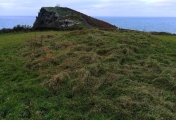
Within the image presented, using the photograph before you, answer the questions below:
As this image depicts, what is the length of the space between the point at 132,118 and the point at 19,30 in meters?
15.6

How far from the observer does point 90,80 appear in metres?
6.65

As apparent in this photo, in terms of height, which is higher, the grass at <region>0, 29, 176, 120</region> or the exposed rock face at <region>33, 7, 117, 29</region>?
the exposed rock face at <region>33, 7, 117, 29</region>

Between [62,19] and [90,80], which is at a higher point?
[62,19]

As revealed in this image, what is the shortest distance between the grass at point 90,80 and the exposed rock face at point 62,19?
1223cm

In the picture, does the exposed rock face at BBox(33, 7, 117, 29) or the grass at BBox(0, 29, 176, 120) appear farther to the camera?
the exposed rock face at BBox(33, 7, 117, 29)

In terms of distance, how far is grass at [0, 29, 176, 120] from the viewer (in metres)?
5.48

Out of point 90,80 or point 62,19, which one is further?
point 62,19

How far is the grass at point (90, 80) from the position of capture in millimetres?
5477

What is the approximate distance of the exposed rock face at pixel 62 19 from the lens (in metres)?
22.4

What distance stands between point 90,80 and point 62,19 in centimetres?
1706

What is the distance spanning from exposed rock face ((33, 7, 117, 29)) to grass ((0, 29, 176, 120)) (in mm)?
12235

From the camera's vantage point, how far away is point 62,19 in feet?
75.6

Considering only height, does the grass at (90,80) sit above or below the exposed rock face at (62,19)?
below

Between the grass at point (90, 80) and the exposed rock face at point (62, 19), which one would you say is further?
the exposed rock face at point (62, 19)
